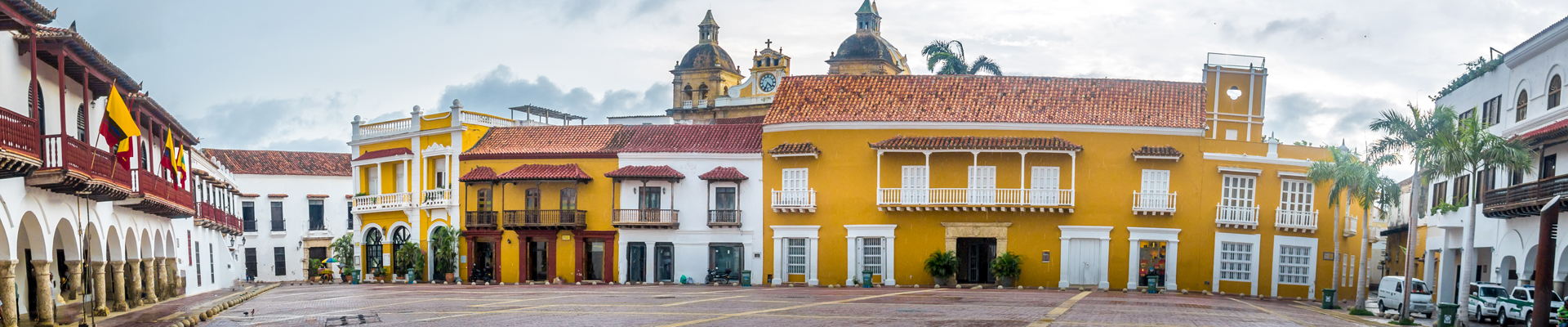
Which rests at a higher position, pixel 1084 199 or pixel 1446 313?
pixel 1084 199

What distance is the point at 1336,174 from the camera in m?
36.7

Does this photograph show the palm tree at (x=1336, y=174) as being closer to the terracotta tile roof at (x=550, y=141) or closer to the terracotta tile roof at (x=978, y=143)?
the terracotta tile roof at (x=978, y=143)

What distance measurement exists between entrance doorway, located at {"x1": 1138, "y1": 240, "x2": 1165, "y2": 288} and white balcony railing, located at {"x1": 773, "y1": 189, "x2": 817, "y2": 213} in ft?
35.1

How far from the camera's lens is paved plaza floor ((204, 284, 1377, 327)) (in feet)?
77.8

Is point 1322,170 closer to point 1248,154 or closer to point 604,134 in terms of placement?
point 1248,154

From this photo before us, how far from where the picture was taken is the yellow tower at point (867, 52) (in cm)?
7994

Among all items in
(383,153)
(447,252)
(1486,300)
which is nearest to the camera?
(1486,300)

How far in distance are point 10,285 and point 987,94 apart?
101 ft

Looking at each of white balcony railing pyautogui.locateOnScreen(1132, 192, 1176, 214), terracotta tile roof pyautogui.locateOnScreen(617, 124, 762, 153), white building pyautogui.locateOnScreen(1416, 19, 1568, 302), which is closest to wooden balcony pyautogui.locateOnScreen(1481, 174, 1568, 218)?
white building pyautogui.locateOnScreen(1416, 19, 1568, 302)

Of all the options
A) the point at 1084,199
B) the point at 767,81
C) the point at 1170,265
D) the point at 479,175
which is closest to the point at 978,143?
the point at 1084,199

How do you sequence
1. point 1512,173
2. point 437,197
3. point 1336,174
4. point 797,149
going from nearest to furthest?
point 1512,173
point 1336,174
point 797,149
point 437,197

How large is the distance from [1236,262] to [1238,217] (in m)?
1.49

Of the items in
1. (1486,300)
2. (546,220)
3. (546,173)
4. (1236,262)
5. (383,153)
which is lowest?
(1236,262)

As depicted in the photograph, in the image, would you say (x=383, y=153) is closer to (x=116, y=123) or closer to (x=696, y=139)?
(x=696, y=139)
